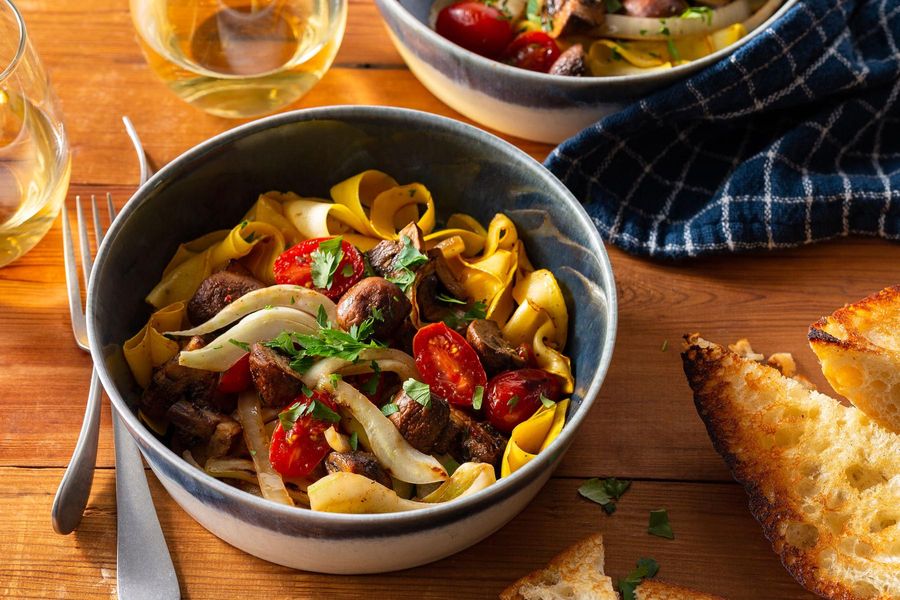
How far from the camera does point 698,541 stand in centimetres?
294

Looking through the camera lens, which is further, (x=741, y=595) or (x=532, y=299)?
(x=532, y=299)

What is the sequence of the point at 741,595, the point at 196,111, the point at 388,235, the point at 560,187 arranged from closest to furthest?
the point at 741,595
the point at 560,187
the point at 388,235
the point at 196,111

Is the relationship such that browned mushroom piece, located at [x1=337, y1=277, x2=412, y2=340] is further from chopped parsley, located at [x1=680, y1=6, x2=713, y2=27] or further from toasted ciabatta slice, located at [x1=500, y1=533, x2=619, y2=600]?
chopped parsley, located at [x1=680, y1=6, x2=713, y2=27]

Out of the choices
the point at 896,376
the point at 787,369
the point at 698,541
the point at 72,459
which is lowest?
the point at 72,459

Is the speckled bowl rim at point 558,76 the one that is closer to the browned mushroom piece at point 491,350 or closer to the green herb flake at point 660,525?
the browned mushroom piece at point 491,350

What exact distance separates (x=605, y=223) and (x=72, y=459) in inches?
76.3

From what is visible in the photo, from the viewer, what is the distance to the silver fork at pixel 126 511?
275 centimetres

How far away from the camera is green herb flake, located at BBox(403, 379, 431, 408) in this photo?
2.76m

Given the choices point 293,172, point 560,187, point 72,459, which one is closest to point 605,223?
point 560,187

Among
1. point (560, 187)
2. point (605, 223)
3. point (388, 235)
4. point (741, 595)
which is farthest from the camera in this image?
point (605, 223)

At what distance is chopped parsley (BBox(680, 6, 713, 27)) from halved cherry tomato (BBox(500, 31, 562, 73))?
0.51 m

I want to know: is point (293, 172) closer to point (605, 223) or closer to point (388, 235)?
point (388, 235)

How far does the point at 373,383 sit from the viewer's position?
290cm

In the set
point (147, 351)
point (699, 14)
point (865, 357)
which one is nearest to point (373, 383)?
point (147, 351)
